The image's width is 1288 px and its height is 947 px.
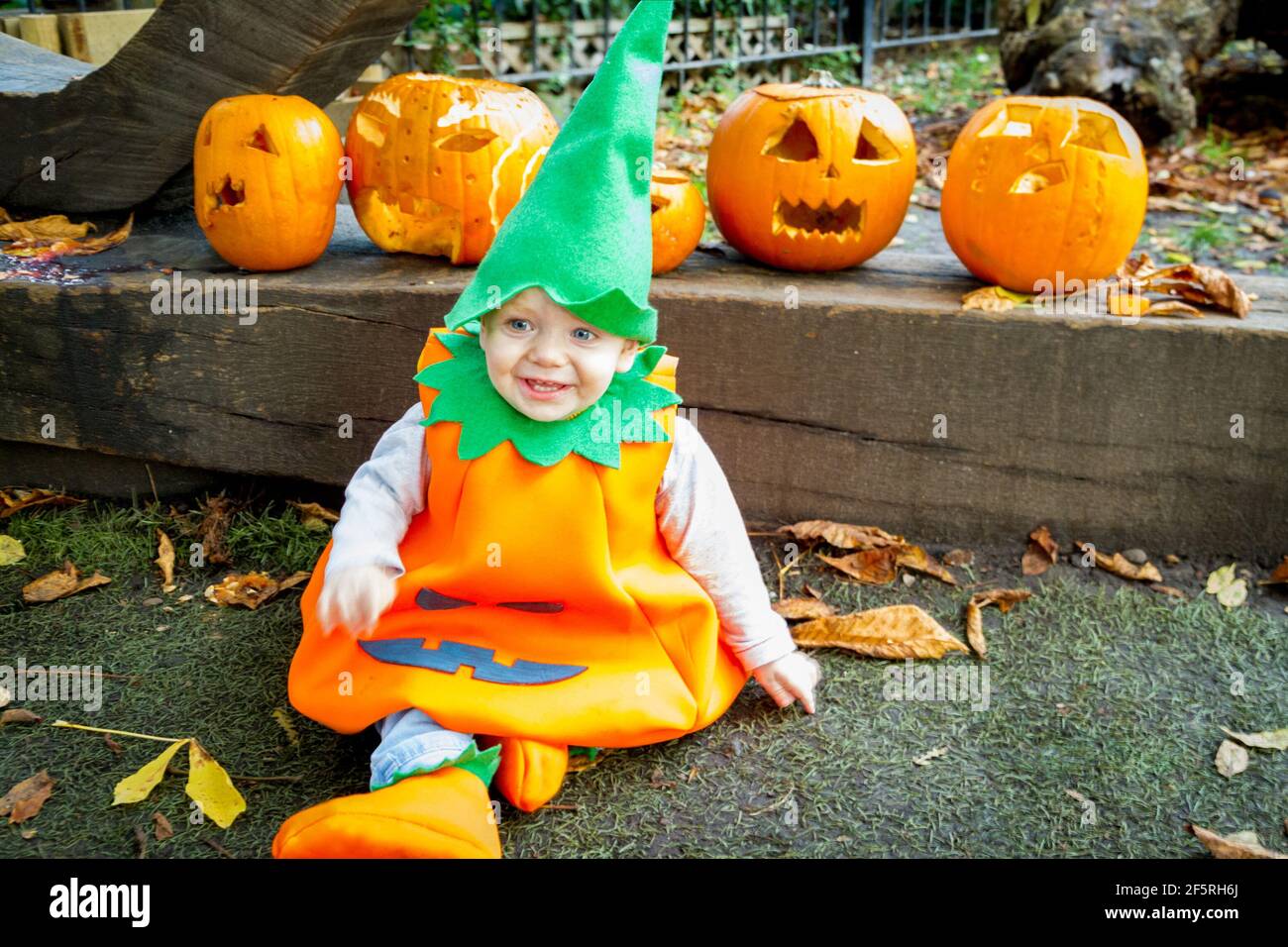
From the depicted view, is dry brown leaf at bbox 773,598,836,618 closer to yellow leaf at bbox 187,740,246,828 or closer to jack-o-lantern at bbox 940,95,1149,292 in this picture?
jack-o-lantern at bbox 940,95,1149,292

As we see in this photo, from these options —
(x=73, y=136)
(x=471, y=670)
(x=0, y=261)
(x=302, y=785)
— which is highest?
(x=73, y=136)

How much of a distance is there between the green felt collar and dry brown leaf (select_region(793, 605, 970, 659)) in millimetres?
793

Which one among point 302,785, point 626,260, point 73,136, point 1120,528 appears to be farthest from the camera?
point 73,136

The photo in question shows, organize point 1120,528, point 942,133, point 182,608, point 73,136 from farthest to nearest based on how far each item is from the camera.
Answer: point 942,133, point 73,136, point 1120,528, point 182,608

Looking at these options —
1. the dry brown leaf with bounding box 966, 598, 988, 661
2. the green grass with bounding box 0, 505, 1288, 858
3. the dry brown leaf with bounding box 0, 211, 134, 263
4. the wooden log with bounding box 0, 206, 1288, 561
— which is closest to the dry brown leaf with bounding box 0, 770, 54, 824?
the green grass with bounding box 0, 505, 1288, 858

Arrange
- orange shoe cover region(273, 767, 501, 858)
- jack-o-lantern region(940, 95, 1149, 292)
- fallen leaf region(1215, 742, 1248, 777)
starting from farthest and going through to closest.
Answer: jack-o-lantern region(940, 95, 1149, 292) < fallen leaf region(1215, 742, 1248, 777) < orange shoe cover region(273, 767, 501, 858)

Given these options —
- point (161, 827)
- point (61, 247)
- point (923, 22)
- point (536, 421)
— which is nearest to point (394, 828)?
point (161, 827)

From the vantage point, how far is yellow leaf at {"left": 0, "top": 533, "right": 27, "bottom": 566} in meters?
3.00

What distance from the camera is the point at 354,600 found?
205 centimetres

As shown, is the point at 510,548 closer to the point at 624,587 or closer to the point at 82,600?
the point at 624,587

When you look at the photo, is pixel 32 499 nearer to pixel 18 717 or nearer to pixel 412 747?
pixel 18 717

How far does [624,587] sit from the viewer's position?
2.30 m

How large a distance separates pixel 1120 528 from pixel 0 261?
10.6 feet

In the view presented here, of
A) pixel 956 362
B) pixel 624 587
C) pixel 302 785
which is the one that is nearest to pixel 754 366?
pixel 956 362
